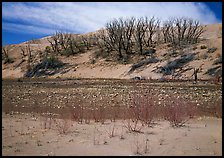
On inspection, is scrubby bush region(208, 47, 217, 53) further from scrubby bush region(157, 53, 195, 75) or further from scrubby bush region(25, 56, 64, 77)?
scrubby bush region(25, 56, 64, 77)

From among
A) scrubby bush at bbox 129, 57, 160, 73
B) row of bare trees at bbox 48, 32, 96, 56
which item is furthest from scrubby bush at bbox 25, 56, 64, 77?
scrubby bush at bbox 129, 57, 160, 73

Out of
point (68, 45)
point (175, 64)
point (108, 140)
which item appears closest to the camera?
point (108, 140)

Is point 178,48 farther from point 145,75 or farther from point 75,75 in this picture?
point 75,75

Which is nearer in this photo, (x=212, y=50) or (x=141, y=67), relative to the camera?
(x=212, y=50)

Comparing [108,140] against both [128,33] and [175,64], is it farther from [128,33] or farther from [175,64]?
[128,33]

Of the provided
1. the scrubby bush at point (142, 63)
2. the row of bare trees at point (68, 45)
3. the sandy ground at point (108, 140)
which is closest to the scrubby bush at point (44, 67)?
the row of bare trees at point (68, 45)

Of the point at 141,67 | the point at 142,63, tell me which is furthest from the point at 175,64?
the point at 142,63

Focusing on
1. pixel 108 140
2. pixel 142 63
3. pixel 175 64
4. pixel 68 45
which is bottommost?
pixel 108 140

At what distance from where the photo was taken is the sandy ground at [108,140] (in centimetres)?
794

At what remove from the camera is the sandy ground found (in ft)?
26.0

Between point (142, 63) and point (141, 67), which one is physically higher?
point (142, 63)

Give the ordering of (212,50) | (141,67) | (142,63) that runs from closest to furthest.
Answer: (212,50) → (141,67) → (142,63)

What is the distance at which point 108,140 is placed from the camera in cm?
906

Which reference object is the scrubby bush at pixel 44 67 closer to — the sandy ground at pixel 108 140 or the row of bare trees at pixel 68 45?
the row of bare trees at pixel 68 45
